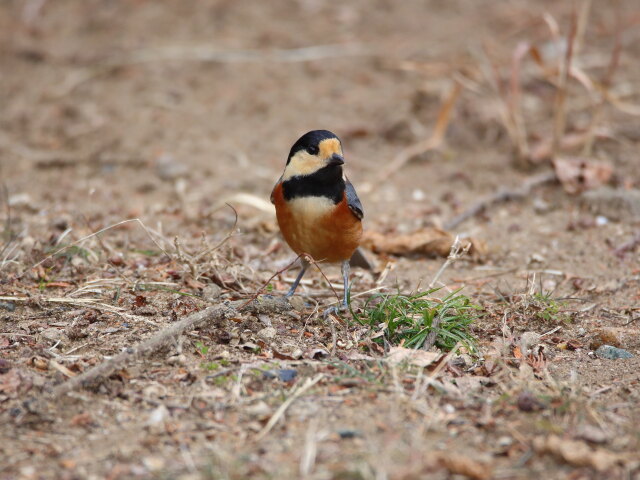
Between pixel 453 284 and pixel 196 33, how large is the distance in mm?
5938

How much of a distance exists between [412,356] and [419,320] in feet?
1.20

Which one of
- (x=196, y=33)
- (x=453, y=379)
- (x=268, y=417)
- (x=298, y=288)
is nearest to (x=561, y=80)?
(x=298, y=288)

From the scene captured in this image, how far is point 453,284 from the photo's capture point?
5.23m

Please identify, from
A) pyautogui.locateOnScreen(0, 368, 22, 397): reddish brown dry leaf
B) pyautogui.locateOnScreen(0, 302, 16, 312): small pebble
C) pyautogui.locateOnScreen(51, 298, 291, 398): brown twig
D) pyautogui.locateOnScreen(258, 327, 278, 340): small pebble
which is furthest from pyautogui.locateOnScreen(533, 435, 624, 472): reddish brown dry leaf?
pyautogui.locateOnScreen(0, 302, 16, 312): small pebble

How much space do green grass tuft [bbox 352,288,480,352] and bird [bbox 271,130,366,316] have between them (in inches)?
15.1

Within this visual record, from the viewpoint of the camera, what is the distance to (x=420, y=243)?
568cm

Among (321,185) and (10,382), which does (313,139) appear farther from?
(10,382)

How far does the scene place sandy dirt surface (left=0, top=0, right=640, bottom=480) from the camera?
10.5ft

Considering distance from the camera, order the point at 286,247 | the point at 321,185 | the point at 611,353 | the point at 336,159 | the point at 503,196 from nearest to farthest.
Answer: the point at 611,353, the point at 336,159, the point at 321,185, the point at 286,247, the point at 503,196

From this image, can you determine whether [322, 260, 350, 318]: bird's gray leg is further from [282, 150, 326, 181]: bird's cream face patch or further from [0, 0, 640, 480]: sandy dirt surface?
[282, 150, 326, 181]: bird's cream face patch

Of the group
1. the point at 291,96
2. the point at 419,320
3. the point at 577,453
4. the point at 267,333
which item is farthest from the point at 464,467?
the point at 291,96

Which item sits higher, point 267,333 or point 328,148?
Answer: point 328,148

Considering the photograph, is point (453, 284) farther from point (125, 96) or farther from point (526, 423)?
point (125, 96)

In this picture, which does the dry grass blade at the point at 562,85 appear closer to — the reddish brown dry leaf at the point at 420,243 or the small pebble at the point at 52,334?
the reddish brown dry leaf at the point at 420,243
